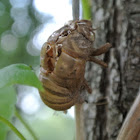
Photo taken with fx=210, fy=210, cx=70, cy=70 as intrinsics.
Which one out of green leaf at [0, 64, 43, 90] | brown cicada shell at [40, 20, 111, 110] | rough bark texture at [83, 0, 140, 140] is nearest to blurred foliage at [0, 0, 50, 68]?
rough bark texture at [83, 0, 140, 140]

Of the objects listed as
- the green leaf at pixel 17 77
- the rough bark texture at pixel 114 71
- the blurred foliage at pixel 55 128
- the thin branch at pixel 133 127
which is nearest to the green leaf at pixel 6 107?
the green leaf at pixel 17 77

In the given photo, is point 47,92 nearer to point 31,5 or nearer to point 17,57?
point 17,57

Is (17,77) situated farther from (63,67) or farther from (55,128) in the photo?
(55,128)

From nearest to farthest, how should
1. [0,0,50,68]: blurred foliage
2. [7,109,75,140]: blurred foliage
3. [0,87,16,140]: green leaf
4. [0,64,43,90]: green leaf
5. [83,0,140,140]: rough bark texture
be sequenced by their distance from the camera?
1. [0,64,43,90]: green leaf
2. [0,87,16,140]: green leaf
3. [83,0,140,140]: rough bark texture
4. [7,109,75,140]: blurred foliage
5. [0,0,50,68]: blurred foliage

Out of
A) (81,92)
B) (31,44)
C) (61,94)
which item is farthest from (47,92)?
(31,44)

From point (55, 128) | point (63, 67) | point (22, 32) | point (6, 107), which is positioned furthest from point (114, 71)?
point (22, 32)

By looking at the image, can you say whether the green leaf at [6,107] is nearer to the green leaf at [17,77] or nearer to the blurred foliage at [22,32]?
the green leaf at [17,77]

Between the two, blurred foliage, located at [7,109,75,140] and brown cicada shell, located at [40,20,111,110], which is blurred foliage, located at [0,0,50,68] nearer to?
blurred foliage, located at [7,109,75,140]
